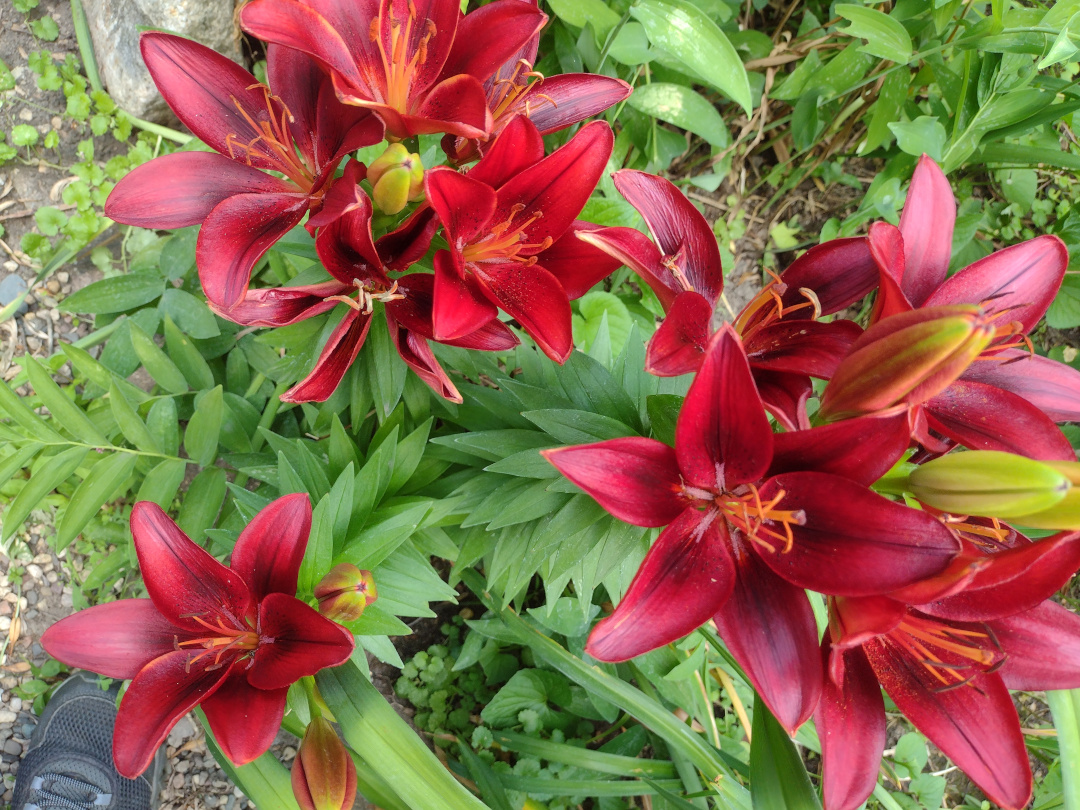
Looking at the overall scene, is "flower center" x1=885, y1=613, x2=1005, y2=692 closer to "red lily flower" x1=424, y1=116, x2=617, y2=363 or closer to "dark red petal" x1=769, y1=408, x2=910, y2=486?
"dark red petal" x1=769, y1=408, x2=910, y2=486

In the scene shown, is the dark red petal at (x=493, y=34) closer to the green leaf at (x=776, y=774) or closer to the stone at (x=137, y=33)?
the green leaf at (x=776, y=774)

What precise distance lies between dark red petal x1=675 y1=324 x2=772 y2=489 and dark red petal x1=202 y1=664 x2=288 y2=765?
1.70 feet

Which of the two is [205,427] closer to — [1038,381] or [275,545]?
[275,545]

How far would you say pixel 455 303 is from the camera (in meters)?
0.77

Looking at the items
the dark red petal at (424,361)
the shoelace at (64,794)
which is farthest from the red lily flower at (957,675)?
the shoelace at (64,794)

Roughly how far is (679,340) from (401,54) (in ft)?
1.52

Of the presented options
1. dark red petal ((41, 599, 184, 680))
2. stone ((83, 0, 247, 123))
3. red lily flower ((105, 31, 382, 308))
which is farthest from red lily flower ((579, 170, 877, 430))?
stone ((83, 0, 247, 123))

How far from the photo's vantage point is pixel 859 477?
2.18ft

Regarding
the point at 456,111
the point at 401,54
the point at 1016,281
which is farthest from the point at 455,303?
the point at 1016,281

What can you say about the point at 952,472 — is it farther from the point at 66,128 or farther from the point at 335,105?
the point at 66,128

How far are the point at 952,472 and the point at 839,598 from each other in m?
0.17

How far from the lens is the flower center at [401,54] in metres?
0.82

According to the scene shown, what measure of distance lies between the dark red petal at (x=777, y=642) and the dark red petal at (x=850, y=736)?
3cm

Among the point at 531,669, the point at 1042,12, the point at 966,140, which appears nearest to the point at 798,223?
the point at 966,140
